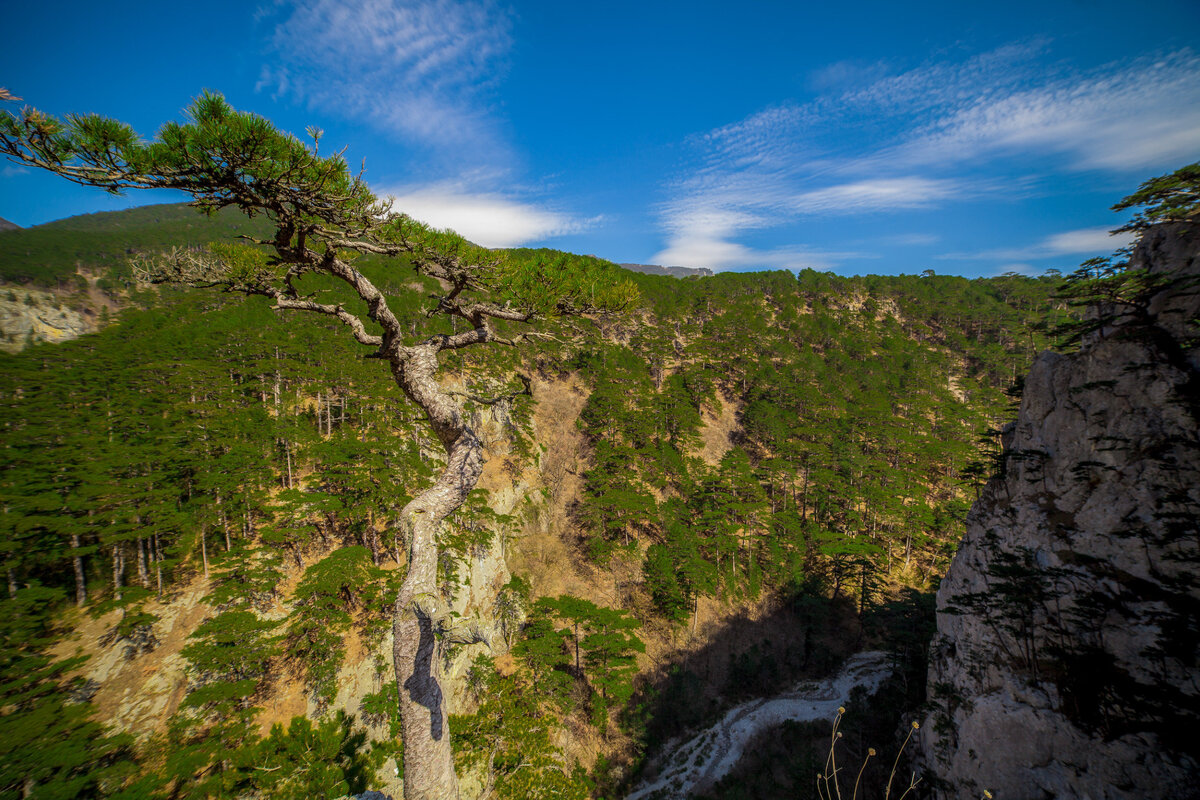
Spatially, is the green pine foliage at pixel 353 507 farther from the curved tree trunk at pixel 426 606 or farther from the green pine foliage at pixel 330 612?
the curved tree trunk at pixel 426 606

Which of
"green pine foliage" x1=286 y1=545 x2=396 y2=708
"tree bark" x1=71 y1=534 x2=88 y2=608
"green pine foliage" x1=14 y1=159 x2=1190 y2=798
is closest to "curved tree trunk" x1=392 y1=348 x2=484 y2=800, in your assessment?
"green pine foliage" x1=14 y1=159 x2=1190 y2=798

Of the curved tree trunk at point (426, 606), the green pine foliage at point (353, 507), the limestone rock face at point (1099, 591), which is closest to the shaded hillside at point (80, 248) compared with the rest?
the green pine foliage at point (353, 507)

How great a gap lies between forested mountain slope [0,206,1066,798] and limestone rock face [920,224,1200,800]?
90.9 inches

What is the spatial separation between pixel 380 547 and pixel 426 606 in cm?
1467

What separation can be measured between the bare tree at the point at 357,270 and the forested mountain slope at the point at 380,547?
0.95 m

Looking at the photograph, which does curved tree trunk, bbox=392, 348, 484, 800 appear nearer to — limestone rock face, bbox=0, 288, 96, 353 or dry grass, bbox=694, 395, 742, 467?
limestone rock face, bbox=0, 288, 96, 353

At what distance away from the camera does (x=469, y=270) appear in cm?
471

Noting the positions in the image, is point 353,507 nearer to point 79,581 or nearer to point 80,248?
point 79,581

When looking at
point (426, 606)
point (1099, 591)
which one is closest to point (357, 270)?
point (426, 606)

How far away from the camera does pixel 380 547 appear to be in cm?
1587

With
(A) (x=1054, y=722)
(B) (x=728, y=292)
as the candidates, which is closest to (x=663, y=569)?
(A) (x=1054, y=722)

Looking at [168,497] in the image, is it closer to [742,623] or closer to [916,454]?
[742,623]

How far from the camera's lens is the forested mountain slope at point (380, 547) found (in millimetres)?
9164

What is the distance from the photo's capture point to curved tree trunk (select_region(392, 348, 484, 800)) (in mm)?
3934
